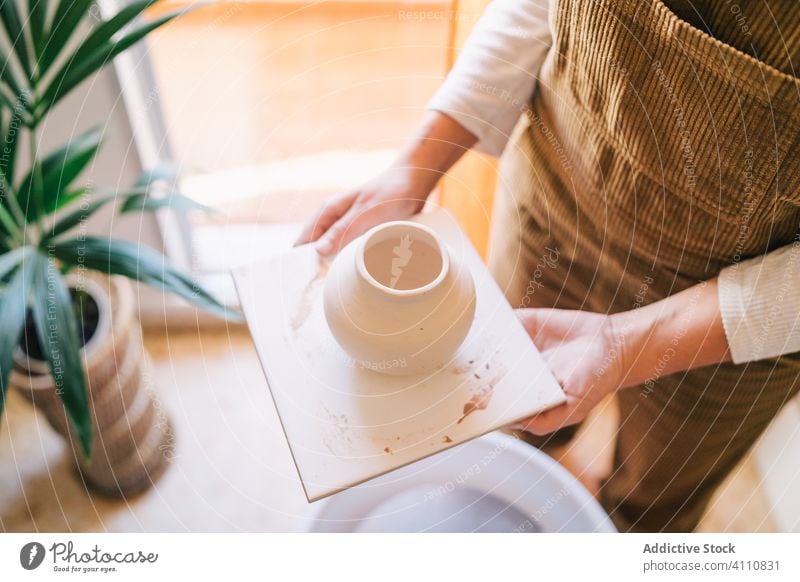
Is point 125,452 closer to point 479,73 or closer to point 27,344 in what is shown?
point 27,344

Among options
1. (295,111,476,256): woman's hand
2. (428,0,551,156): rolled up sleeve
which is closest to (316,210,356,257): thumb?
(295,111,476,256): woman's hand

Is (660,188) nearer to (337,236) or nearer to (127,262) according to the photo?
(337,236)

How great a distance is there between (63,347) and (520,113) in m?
0.40

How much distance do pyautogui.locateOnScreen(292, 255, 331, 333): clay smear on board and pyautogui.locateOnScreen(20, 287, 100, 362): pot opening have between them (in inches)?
11.4

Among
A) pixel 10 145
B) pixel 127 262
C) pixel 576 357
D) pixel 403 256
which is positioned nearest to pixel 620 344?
pixel 576 357

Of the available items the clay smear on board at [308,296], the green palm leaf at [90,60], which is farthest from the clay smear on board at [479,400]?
the green palm leaf at [90,60]

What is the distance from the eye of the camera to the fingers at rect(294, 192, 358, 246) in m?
0.48

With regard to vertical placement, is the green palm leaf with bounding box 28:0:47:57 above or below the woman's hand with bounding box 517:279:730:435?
above

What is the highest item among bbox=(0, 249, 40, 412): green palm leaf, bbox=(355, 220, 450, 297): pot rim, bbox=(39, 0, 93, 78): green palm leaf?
bbox=(39, 0, 93, 78): green palm leaf

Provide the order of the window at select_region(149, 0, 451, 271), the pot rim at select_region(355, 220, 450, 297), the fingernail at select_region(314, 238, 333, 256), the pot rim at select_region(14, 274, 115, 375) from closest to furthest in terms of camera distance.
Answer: the pot rim at select_region(355, 220, 450, 297)
the fingernail at select_region(314, 238, 333, 256)
the pot rim at select_region(14, 274, 115, 375)
the window at select_region(149, 0, 451, 271)

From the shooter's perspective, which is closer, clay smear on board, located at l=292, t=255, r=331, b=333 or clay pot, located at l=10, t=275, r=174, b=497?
clay smear on board, located at l=292, t=255, r=331, b=333

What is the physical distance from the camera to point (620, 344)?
451 mm

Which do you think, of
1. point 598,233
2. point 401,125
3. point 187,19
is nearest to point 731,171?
point 598,233

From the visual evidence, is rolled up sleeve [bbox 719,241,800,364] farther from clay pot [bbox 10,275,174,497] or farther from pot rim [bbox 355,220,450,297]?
clay pot [bbox 10,275,174,497]
